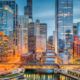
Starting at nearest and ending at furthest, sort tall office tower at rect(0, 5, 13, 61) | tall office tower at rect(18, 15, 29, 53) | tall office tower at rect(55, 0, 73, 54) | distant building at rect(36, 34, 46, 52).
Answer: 1. tall office tower at rect(0, 5, 13, 61)
2. tall office tower at rect(55, 0, 73, 54)
3. tall office tower at rect(18, 15, 29, 53)
4. distant building at rect(36, 34, 46, 52)

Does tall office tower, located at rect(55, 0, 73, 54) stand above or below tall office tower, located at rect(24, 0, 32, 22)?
below

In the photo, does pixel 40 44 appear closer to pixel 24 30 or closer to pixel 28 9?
pixel 24 30

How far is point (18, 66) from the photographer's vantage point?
3612 cm

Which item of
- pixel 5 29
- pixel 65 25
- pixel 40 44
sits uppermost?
pixel 65 25

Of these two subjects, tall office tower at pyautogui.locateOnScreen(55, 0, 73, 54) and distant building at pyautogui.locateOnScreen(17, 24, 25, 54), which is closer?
tall office tower at pyautogui.locateOnScreen(55, 0, 73, 54)

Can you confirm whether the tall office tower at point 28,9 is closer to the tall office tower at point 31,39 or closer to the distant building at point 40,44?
the distant building at point 40,44

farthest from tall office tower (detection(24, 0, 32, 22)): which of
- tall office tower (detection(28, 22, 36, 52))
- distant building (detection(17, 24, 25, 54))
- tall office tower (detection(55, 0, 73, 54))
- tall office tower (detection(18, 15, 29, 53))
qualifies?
tall office tower (detection(55, 0, 73, 54))

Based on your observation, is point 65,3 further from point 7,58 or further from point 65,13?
point 7,58

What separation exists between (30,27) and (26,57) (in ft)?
101

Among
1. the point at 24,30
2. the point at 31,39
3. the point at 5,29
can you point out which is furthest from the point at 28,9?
the point at 5,29

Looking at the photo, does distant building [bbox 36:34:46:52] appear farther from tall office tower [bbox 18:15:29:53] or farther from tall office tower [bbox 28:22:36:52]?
tall office tower [bbox 28:22:36:52]

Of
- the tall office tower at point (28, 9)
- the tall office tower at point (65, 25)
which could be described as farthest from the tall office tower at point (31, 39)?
the tall office tower at point (28, 9)

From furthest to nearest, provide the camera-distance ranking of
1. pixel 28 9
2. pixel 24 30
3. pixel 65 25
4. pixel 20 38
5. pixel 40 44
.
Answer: pixel 28 9, pixel 40 44, pixel 24 30, pixel 20 38, pixel 65 25

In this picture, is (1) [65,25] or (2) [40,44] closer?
(1) [65,25]
